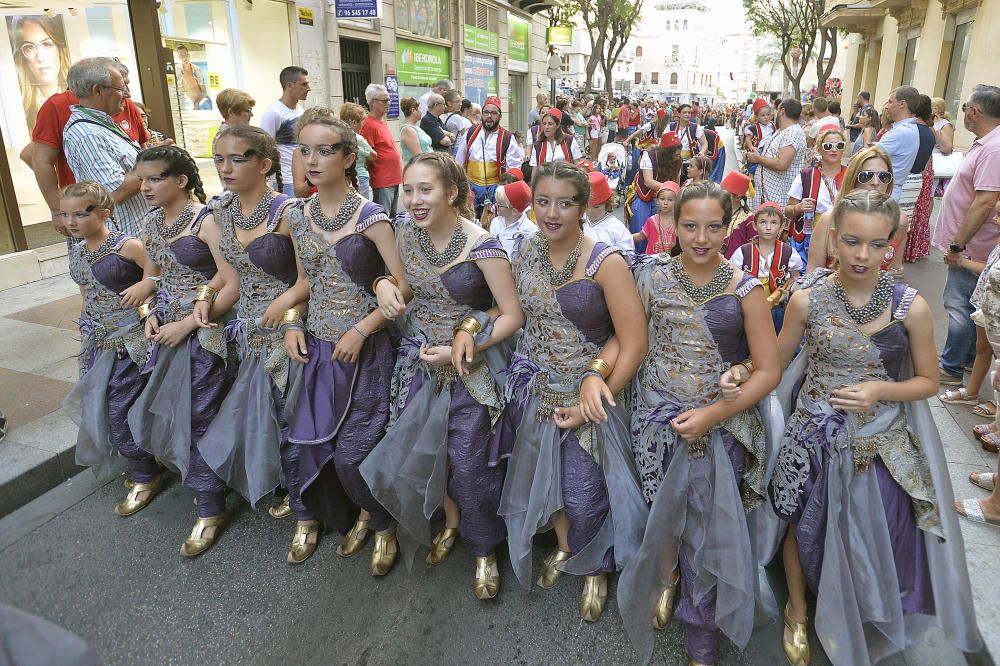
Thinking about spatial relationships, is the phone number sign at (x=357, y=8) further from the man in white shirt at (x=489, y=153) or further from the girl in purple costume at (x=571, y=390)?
the girl in purple costume at (x=571, y=390)

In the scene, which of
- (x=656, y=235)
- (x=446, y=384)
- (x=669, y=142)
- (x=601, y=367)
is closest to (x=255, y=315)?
(x=446, y=384)

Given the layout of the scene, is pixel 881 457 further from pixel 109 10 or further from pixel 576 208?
pixel 109 10

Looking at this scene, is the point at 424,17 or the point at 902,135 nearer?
the point at 902,135

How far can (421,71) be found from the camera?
16297mm

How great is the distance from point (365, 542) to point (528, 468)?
3.57 ft

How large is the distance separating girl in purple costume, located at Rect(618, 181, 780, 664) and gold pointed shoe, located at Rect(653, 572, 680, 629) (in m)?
0.18

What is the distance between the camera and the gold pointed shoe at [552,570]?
296cm

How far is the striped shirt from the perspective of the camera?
4.04m

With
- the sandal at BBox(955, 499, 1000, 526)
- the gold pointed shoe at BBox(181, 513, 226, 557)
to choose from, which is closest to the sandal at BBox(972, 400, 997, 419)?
the sandal at BBox(955, 499, 1000, 526)

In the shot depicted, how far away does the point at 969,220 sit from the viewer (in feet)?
14.0

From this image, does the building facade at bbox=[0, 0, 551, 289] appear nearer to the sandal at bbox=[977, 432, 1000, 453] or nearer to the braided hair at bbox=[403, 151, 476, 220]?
the braided hair at bbox=[403, 151, 476, 220]

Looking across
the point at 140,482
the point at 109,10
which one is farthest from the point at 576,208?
the point at 109,10

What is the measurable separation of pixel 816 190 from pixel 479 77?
17171 mm

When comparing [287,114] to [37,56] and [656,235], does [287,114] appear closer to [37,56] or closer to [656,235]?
[656,235]
